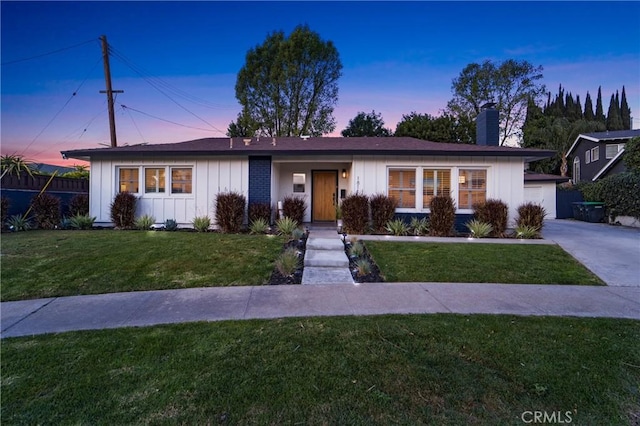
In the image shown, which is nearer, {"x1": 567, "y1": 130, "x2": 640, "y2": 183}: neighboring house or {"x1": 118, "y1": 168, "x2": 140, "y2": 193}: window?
{"x1": 118, "y1": 168, "x2": 140, "y2": 193}: window

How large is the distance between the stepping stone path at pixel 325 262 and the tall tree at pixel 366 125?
69.8 ft

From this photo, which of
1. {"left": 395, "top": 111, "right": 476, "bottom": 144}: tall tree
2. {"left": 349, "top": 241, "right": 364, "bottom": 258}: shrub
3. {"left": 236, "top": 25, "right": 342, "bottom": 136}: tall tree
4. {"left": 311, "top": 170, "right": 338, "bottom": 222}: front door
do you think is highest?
{"left": 236, "top": 25, "right": 342, "bottom": 136}: tall tree

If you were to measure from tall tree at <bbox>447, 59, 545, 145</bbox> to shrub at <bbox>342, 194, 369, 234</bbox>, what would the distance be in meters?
25.3

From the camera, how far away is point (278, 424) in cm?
211

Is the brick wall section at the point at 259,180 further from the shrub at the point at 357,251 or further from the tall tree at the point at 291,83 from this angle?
the tall tree at the point at 291,83

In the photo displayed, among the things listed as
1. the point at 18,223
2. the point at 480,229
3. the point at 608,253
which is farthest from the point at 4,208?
the point at 608,253

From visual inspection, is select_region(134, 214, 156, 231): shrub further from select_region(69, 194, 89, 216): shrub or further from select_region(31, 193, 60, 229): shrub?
select_region(31, 193, 60, 229): shrub

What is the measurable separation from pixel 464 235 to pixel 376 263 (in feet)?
15.7

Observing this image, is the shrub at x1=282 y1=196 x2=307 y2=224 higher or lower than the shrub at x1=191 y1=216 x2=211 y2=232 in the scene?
higher

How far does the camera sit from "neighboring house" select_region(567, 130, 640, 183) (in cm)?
1988

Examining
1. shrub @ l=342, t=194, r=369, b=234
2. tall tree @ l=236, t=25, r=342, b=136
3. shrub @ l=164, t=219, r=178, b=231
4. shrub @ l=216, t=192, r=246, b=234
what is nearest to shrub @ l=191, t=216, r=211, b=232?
shrub @ l=216, t=192, r=246, b=234

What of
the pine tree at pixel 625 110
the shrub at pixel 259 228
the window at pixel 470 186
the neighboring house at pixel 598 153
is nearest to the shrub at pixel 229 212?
the shrub at pixel 259 228

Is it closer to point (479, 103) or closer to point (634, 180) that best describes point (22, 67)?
point (634, 180)

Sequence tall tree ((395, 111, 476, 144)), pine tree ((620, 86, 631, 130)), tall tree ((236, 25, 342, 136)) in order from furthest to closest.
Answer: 1. pine tree ((620, 86, 631, 130))
2. tall tree ((395, 111, 476, 144))
3. tall tree ((236, 25, 342, 136))
